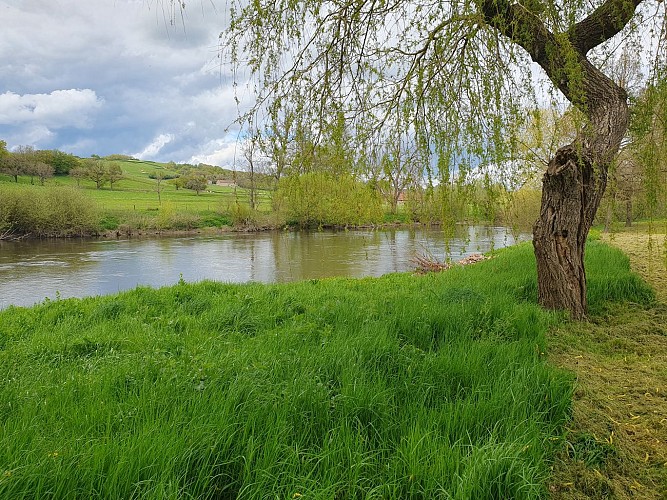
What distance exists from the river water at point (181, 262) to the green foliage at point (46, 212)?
2.09 m

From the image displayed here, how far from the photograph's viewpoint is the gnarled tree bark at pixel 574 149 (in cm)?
403

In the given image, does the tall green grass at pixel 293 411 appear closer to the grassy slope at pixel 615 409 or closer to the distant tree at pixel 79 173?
the grassy slope at pixel 615 409

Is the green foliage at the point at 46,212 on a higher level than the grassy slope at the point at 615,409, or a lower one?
higher

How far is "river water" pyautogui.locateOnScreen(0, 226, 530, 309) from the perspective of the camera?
42.0ft

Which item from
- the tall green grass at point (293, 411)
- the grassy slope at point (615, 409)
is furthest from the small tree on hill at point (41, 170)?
the grassy slope at point (615, 409)

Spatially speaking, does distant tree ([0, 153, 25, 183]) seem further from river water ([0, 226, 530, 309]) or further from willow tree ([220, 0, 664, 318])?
willow tree ([220, 0, 664, 318])

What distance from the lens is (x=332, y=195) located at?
14.5 feet

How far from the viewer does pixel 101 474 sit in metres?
1.64

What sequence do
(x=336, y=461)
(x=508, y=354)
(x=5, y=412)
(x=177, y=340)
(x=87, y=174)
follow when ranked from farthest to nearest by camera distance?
(x=87, y=174)
(x=177, y=340)
(x=508, y=354)
(x=5, y=412)
(x=336, y=461)

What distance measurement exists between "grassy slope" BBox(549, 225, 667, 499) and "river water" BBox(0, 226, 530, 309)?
476 centimetres

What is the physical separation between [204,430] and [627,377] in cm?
333

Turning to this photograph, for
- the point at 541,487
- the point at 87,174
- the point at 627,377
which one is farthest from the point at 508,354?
the point at 87,174

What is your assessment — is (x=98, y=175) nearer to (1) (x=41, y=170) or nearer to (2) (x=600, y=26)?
(1) (x=41, y=170)

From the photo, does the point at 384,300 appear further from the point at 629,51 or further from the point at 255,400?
the point at 629,51
